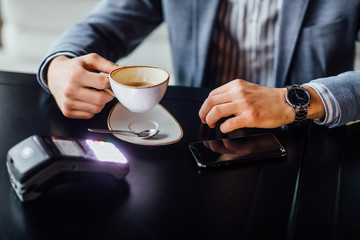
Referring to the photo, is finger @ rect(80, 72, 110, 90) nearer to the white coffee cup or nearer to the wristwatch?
the white coffee cup

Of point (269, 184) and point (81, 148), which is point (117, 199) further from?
point (269, 184)

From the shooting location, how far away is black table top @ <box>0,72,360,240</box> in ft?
1.64

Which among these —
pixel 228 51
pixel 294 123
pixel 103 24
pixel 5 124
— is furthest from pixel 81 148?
pixel 228 51

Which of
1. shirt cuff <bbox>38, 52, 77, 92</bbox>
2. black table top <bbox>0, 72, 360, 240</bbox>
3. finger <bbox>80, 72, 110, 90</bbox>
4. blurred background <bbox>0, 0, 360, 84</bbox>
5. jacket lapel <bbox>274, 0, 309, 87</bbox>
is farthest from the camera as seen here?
blurred background <bbox>0, 0, 360, 84</bbox>

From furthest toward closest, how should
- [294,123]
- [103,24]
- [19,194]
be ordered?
[103,24], [294,123], [19,194]

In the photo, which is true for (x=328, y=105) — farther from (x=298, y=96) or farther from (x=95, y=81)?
(x=95, y=81)

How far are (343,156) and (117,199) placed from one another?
441 millimetres

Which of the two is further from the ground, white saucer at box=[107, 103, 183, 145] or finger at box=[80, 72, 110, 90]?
finger at box=[80, 72, 110, 90]

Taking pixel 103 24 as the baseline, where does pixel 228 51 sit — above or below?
below

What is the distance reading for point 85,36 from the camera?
0.99 m

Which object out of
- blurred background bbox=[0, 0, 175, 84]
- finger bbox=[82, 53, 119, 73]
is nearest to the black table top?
finger bbox=[82, 53, 119, 73]

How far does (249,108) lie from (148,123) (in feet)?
0.71

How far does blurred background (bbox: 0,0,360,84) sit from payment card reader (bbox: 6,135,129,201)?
1.39 meters

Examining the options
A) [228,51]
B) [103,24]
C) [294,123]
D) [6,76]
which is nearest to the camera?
[294,123]
